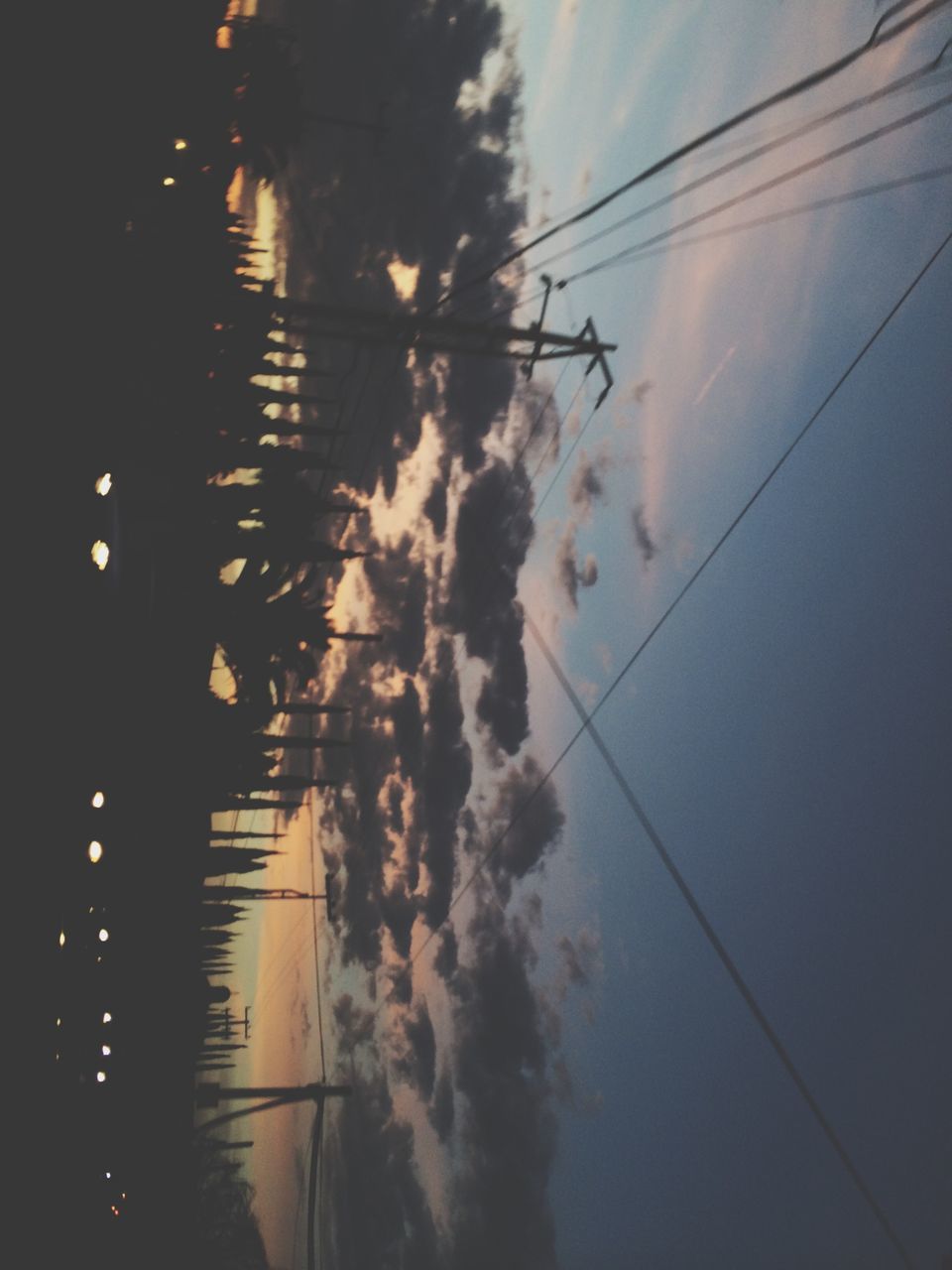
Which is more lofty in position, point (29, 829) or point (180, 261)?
point (180, 261)

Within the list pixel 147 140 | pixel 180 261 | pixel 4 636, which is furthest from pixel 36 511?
pixel 180 261

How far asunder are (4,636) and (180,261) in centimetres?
978

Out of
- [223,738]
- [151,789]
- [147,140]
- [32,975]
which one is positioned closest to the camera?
[32,975]

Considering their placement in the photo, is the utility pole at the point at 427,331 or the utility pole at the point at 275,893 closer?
the utility pole at the point at 427,331

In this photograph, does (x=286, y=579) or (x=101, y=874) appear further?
(x=286, y=579)

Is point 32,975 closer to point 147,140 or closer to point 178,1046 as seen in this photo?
point 147,140

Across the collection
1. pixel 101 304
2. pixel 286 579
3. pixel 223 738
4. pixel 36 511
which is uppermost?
pixel 286 579

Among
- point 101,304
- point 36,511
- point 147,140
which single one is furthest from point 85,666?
point 147,140

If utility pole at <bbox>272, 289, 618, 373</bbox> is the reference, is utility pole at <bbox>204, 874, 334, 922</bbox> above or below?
above

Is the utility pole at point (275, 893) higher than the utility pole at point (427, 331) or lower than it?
higher

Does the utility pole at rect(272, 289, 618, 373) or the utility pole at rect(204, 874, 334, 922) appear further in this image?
the utility pole at rect(204, 874, 334, 922)

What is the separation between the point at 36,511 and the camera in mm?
6336

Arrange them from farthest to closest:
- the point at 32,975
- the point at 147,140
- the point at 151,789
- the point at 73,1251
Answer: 1. the point at 151,789
2. the point at 73,1251
3. the point at 147,140
4. the point at 32,975

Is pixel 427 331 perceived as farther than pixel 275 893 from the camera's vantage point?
No
